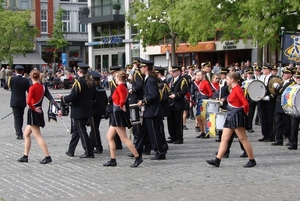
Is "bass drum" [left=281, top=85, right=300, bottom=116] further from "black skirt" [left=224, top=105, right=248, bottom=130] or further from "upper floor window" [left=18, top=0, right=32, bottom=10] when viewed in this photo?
"upper floor window" [left=18, top=0, right=32, bottom=10]

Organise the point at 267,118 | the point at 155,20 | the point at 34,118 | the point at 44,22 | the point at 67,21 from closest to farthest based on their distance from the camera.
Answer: the point at 34,118 < the point at 267,118 < the point at 155,20 < the point at 44,22 < the point at 67,21

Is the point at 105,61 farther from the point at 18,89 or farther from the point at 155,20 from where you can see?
the point at 18,89

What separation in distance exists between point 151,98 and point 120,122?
0.90 metres

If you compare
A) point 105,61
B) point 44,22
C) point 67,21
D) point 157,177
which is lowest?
point 157,177

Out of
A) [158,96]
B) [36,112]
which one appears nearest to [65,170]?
[36,112]

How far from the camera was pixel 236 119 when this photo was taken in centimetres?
1128

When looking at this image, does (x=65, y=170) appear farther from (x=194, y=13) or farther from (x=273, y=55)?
(x=273, y=55)

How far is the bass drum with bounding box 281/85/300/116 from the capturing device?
1330 centimetres

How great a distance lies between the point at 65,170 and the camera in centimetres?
1135

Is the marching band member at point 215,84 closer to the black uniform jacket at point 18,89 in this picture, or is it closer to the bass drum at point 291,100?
the bass drum at point 291,100

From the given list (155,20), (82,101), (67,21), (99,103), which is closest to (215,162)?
(82,101)

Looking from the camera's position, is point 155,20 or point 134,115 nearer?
point 134,115

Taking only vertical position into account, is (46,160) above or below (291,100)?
below

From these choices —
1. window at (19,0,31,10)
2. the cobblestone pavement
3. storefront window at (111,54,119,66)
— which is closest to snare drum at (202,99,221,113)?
the cobblestone pavement
